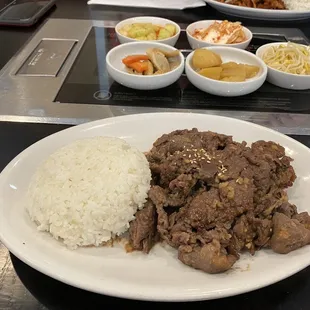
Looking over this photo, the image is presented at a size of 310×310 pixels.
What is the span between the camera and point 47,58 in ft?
9.04

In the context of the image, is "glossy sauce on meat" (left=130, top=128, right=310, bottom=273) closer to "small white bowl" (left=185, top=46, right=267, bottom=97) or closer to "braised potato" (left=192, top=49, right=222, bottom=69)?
"small white bowl" (left=185, top=46, right=267, bottom=97)

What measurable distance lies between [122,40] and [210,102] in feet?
2.83

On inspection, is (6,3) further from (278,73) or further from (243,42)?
(278,73)

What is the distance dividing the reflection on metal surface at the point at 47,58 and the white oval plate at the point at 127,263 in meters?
1.09

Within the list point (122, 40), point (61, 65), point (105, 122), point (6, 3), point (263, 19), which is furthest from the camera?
point (6, 3)

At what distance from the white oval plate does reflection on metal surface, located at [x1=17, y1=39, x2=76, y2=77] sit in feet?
3.57

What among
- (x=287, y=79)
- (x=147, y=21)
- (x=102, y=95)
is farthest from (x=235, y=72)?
(x=147, y=21)

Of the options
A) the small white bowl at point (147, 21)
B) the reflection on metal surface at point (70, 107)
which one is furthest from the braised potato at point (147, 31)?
the reflection on metal surface at point (70, 107)

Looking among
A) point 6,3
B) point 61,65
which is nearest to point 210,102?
point 61,65

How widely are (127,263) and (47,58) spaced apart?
1870 millimetres

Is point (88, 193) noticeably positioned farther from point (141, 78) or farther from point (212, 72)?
point (212, 72)

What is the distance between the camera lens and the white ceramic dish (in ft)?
11.1

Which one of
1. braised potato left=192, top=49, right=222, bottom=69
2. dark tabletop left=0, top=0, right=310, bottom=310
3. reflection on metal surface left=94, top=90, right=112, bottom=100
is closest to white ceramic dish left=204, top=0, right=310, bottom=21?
braised potato left=192, top=49, right=222, bottom=69

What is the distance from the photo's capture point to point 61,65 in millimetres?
2660
